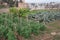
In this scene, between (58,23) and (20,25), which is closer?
(20,25)

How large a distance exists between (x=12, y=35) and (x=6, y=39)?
51 cm

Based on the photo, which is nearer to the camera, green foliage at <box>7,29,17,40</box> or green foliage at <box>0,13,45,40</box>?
green foliage at <box>7,29,17,40</box>

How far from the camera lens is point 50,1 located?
14070mm

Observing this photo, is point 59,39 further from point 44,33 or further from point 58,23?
point 58,23

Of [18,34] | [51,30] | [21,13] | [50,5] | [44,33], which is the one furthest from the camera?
[50,5]

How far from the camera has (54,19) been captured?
1030 centimetres

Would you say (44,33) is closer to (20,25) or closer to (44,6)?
(20,25)

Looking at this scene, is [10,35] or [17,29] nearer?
[10,35]

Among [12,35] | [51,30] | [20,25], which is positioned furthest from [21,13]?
[12,35]

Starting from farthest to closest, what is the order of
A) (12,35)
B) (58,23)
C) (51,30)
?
(58,23), (51,30), (12,35)

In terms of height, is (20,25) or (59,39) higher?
(20,25)

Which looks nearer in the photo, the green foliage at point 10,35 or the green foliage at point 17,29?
the green foliage at point 10,35

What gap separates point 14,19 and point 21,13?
3.70 metres

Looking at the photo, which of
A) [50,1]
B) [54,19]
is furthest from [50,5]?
[54,19]
